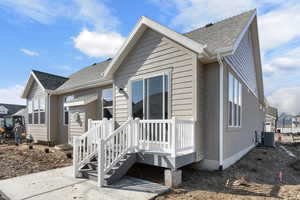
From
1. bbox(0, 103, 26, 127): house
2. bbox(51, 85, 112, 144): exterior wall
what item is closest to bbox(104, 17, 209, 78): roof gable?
bbox(51, 85, 112, 144): exterior wall

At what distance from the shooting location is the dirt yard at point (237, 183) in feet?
13.8

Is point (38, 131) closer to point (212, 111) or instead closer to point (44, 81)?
point (44, 81)

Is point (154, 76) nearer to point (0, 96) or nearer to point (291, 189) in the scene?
point (291, 189)

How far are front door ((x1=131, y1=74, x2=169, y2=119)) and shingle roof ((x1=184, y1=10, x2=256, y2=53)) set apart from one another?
191cm

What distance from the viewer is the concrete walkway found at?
13.0ft

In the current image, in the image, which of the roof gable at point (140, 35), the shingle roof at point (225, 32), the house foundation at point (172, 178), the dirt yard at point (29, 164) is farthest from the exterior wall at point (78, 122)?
the shingle roof at point (225, 32)

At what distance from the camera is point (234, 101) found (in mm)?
7438

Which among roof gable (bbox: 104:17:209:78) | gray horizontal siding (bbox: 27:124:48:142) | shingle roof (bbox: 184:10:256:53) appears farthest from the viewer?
gray horizontal siding (bbox: 27:124:48:142)

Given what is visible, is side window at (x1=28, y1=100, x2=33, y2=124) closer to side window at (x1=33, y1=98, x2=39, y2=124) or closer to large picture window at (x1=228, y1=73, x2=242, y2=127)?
side window at (x1=33, y1=98, x2=39, y2=124)

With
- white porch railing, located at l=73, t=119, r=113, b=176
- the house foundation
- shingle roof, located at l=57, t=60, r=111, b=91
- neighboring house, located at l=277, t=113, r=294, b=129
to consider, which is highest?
shingle roof, located at l=57, t=60, r=111, b=91

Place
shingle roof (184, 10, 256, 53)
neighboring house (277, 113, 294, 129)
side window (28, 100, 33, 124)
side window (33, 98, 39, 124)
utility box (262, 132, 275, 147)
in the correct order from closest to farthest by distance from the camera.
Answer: shingle roof (184, 10, 256, 53), utility box (262, 132, 275, 147), side window (33, 98, 39, 124), side window (28, 100, 33, 124), neighboring house (277, 113, 294, 129)

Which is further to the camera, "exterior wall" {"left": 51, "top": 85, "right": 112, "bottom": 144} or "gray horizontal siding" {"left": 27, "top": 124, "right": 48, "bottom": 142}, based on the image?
"gray horizontal siding" {"left": 27, "top": 124, "right": 48, "bottom": 142}

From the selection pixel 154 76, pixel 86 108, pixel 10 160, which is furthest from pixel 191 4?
pixel 10 160

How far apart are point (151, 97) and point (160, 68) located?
104cm
